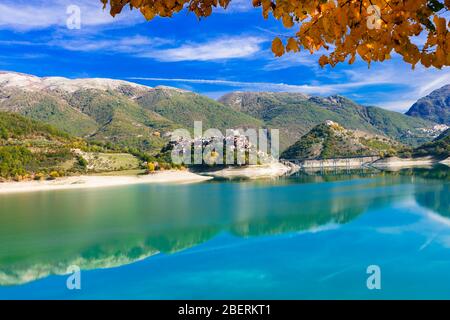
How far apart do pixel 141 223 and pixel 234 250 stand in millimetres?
7665

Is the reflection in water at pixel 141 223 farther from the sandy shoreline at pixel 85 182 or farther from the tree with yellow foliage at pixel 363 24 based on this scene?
the sandy shoreline at pixel 85 182

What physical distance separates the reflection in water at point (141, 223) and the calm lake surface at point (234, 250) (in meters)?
0.06

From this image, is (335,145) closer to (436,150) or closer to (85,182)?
(436,150)

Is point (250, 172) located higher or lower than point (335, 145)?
lower

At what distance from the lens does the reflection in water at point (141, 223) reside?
14.3m

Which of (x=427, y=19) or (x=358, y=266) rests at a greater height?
(x=427, y=19)

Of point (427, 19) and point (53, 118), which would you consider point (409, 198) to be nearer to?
point (427, 19)

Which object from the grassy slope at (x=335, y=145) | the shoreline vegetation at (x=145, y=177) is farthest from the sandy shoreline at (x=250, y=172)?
the grassy slope at (x=335, y=145)

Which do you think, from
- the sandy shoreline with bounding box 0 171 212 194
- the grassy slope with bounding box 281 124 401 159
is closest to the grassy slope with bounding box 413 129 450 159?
the grassy slope with bounding box 281 124 401 159

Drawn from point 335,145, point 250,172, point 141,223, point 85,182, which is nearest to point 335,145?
point 335,145

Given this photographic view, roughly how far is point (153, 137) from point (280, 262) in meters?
123

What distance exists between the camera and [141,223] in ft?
68.0
